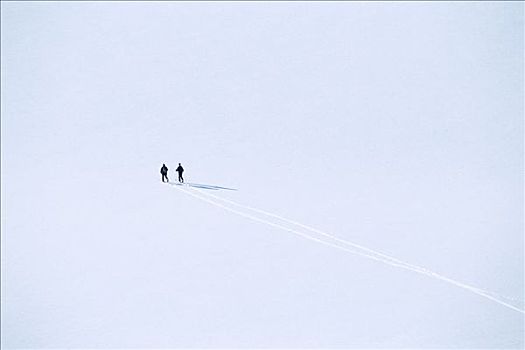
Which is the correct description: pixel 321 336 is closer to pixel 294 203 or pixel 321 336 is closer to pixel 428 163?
pixel 294 203

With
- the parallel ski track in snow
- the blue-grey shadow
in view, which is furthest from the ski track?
the blue-grey shadow

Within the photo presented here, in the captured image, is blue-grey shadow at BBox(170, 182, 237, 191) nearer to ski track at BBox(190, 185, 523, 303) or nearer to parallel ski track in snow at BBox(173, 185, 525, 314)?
ski track at BBox(190, 185, 523, 303)

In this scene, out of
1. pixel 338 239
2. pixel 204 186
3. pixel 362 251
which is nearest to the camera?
pixel 362 251

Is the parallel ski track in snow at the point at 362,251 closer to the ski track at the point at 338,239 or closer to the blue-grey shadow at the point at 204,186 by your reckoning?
the ski track at the point at 338,239

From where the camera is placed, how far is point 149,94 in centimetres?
2642

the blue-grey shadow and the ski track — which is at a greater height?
the blue-grey shadow

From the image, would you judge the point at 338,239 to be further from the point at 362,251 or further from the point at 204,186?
the point at 204,186

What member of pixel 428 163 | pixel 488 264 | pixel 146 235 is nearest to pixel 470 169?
pixel 428 163

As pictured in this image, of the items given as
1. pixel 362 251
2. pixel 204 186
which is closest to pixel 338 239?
pixel 362 251

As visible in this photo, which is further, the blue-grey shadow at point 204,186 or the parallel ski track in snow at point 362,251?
the blue-grey shadow at point 204,186

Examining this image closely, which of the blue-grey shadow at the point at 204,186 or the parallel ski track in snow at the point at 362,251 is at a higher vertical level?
the blue-grey shadow at the point at 204,186

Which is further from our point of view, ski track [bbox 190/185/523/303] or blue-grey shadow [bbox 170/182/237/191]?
blue-grey shadow [bbox 170/182/237/191]

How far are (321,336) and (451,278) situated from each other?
4460mm

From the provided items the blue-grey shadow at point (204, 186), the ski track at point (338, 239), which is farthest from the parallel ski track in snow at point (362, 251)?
the blue-grey shadow at point (204, 186)
